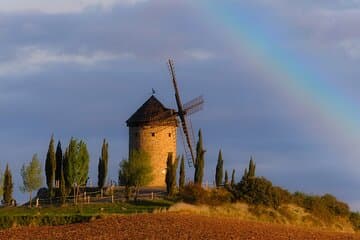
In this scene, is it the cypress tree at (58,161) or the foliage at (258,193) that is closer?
the foliage at (258,193)

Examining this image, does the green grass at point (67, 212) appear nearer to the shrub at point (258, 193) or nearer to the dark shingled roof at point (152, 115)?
the shrub at point (258, 193)

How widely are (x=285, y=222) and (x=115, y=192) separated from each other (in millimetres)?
21392

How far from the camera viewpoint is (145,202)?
217 ft

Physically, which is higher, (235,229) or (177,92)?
(177,92)

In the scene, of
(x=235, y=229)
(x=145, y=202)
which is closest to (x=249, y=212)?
(x=145, y=202)

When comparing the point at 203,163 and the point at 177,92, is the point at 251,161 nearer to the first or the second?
the point at 203,163

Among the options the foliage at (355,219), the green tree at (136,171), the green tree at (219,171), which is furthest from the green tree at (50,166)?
the foliage at (355,219)

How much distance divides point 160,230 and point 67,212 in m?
19.2

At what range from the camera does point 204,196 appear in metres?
59.8

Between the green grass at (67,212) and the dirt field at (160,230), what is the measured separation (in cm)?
322

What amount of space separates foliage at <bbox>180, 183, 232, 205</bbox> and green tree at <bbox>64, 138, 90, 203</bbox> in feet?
36.6

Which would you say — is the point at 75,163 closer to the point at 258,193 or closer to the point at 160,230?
the point at 258,193

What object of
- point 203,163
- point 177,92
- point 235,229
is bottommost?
point 235,229

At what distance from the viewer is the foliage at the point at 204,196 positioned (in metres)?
59.7
